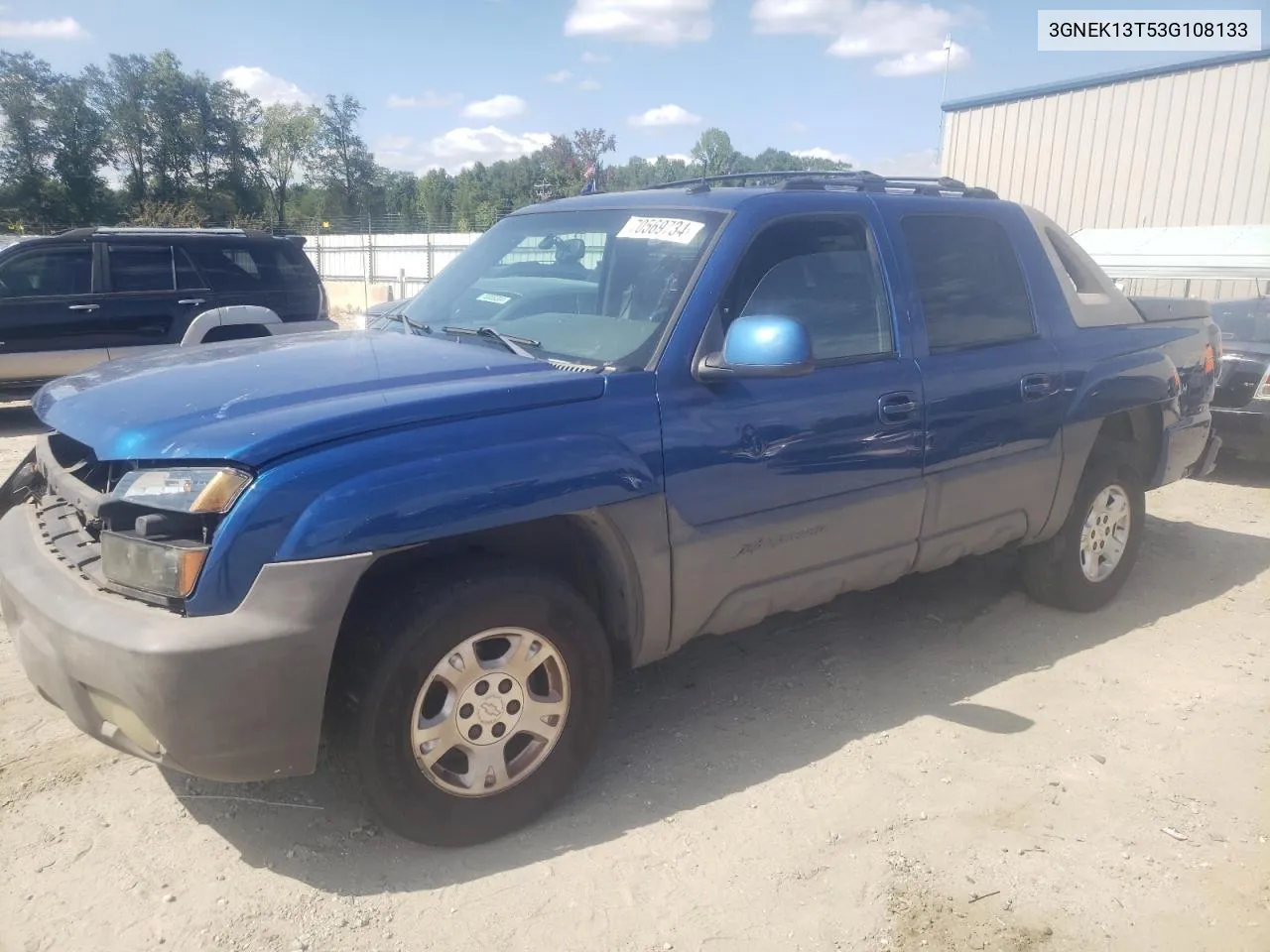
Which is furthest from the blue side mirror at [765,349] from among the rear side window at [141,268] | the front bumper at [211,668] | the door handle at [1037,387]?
the rear side window at [141,268]

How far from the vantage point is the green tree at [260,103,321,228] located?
6512cm

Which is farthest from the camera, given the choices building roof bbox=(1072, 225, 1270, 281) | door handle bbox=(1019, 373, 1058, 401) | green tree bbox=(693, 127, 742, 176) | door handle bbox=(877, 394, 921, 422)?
green tree bbox=(693, 127, 742, 176)

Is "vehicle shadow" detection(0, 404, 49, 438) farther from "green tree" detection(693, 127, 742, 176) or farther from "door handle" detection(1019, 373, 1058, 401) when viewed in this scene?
"green tree" detection(693, 127, 742, 176)

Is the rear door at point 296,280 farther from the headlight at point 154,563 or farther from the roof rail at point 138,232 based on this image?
the headlight at point 154,563

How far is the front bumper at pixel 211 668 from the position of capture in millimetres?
2314

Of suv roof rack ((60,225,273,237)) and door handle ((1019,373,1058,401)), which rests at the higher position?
suv roof rack ((60,225,273,237))

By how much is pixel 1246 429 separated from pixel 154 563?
7.98 m

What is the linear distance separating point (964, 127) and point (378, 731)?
1823 centimetres

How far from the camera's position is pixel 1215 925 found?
2639 millimetres

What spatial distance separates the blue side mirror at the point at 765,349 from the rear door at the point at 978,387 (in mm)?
959

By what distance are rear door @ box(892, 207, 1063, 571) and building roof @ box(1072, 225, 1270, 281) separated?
6.26m

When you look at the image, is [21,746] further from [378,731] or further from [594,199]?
[594,199]

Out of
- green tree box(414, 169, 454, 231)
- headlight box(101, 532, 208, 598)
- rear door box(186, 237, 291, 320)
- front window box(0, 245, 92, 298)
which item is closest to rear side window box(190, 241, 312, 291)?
rear door box(186, 237, 291, 320)

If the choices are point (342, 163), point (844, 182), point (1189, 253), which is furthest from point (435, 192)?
point (844, 182)
